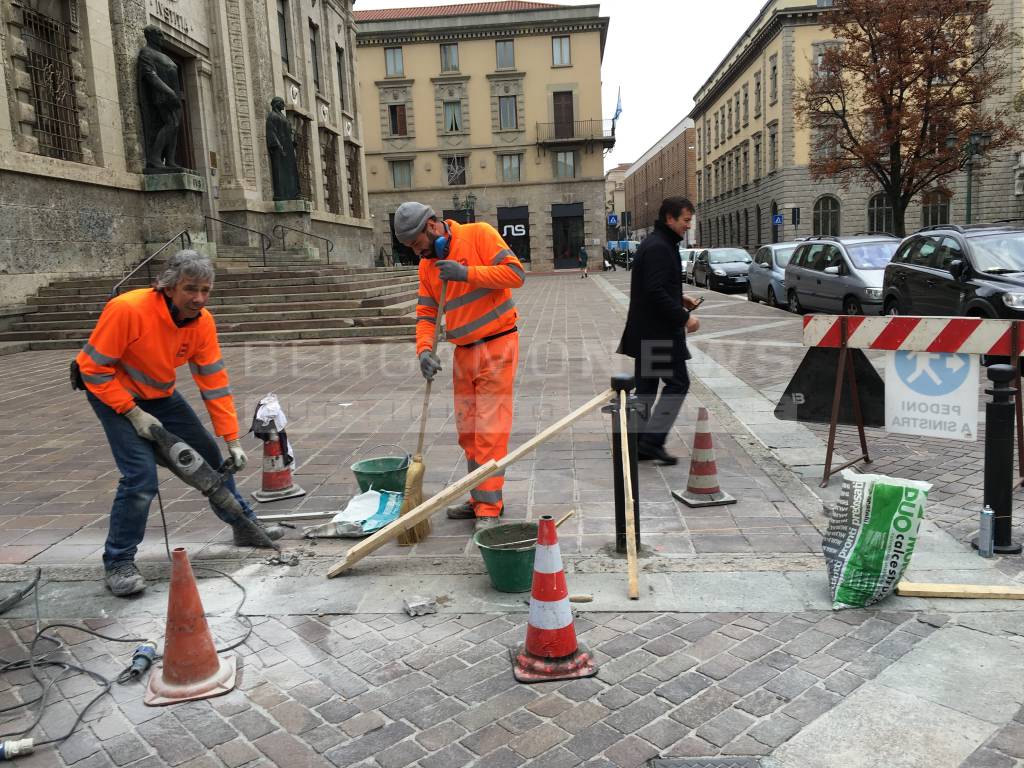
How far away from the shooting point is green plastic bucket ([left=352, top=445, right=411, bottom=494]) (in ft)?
16.5

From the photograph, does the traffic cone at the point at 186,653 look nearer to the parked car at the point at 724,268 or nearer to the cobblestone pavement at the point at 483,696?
the cobblestone pavement at the point at 483,696

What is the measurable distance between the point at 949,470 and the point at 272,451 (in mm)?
4650

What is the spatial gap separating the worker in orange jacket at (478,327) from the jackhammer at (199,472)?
4.09 feet

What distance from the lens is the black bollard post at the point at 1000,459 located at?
404 cm

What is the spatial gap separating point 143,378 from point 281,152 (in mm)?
21126

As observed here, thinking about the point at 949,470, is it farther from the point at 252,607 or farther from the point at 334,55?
the point at 334,55

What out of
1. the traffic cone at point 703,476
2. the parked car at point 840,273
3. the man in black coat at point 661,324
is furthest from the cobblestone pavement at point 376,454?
the parked car at point 840,273

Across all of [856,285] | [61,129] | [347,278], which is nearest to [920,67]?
[856,285]

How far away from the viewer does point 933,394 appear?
189 inches

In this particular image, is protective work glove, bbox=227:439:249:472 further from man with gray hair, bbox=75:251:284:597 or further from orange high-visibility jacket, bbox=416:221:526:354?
orange high-visibility jacket, bbox=416:221:526:354

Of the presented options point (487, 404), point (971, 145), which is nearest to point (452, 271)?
point (487, 404)

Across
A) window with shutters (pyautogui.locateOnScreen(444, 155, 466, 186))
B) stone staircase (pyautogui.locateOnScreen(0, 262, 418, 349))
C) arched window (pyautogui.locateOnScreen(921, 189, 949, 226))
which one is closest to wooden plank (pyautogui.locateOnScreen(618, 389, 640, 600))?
stone staircase (pyautogui.locateOnScreen(0, 262, 418, 349))

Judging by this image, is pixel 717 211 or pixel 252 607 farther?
pixel 717 211

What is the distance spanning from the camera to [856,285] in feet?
45.3
